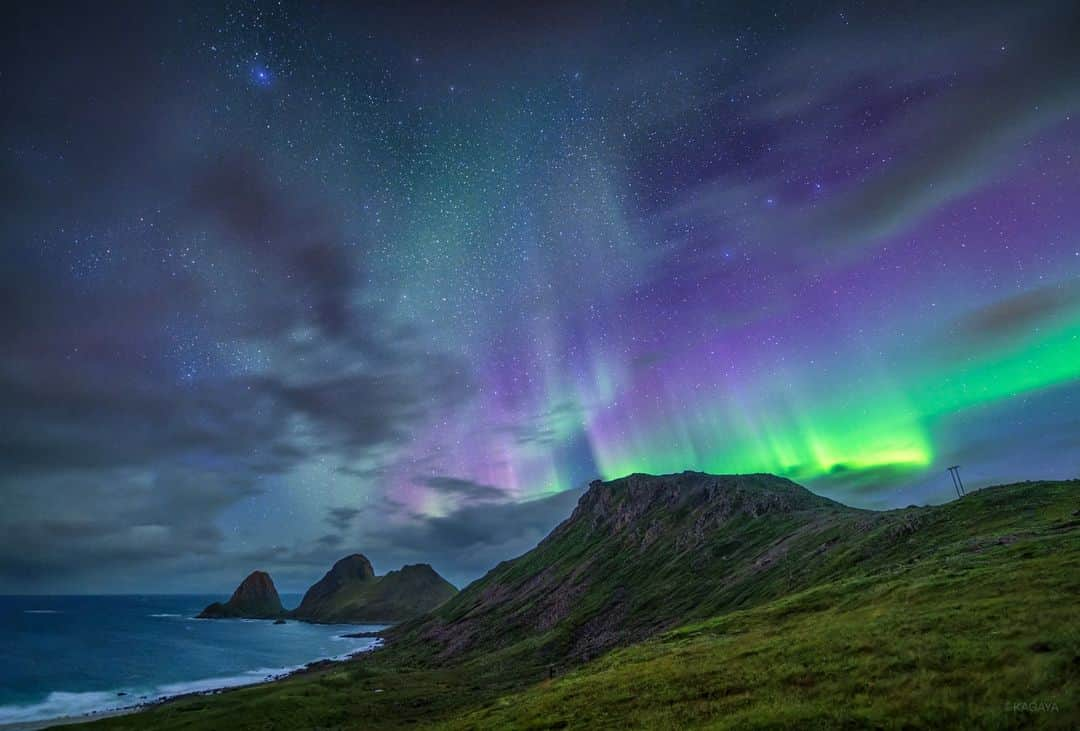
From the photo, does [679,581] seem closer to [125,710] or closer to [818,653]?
[818,653]

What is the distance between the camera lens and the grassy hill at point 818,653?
28.0 m

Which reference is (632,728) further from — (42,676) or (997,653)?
(42,676)

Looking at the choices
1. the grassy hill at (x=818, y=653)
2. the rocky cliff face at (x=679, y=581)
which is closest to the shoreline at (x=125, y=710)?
the grassy hill at (x=818, y=653)

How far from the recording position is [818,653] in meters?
39.4

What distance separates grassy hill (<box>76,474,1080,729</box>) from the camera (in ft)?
91.9

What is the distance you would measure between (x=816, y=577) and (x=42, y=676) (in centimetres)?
20782

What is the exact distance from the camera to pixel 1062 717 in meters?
22.2

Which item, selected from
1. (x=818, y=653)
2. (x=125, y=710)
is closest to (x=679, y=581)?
(x=818, y=653)

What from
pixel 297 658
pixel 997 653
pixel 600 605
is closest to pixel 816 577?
pixel 997 653

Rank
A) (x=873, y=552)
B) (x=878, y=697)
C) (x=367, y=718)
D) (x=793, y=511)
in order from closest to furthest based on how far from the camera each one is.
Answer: (x=878, y=697), (x=367, y=718), (x=873, y=552), (x=793, y=511)

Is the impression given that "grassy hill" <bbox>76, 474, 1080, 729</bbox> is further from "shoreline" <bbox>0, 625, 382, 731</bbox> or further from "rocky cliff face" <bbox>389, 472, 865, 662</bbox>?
"shoreline" <bbox>0, 625, 382, 731</bbox>

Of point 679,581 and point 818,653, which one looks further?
point 679,581

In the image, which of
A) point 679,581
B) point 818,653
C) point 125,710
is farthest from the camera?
point 679,581

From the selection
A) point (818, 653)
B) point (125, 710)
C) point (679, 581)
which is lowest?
point (125, 710)
